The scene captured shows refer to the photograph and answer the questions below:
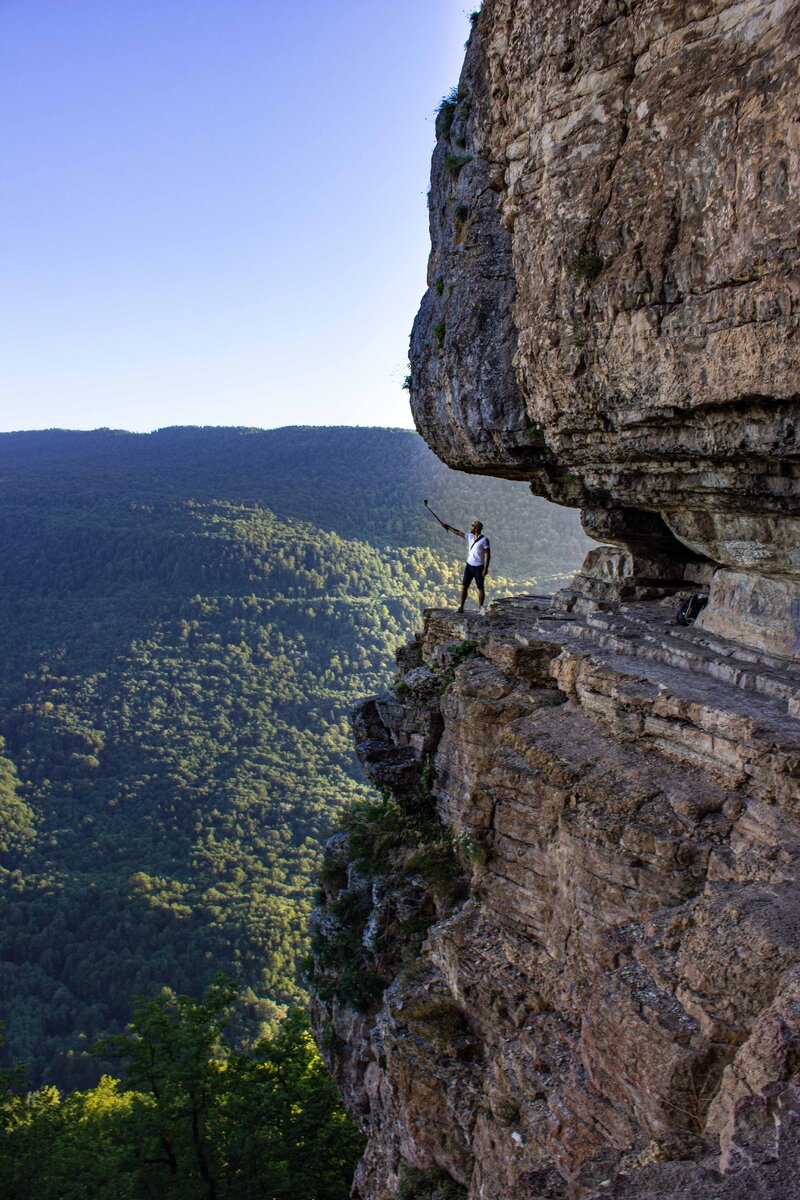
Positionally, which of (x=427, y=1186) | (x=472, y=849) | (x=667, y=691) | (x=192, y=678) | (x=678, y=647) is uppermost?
(x=678, y=647)

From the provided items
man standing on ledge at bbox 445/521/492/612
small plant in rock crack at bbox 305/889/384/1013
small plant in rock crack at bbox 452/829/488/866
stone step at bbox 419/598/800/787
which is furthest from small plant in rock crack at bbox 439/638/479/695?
small plant in rock crack at bbox 305/889/384/1013

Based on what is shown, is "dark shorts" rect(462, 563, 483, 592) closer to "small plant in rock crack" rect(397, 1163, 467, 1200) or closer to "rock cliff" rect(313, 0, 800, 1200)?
"rock cliff" rect(313, 0, 800, 1200)

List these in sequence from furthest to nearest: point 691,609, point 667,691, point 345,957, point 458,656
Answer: point 345,957, point 458,656, point 691,609, point 667,691

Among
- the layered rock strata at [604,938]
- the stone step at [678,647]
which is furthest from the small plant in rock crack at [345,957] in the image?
the stone step at [678,647]

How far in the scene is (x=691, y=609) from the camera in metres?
13.1

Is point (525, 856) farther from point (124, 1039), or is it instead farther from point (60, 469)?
point (60, 469)

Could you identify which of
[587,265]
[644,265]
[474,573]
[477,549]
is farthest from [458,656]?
[644,265]

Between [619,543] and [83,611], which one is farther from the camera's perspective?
[83,611]

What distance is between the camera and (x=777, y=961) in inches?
242

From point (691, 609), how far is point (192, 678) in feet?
293

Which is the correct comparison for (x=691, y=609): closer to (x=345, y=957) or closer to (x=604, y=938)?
(x=604, y=938)

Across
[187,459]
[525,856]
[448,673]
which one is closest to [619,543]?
[448,673]

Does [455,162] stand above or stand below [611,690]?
above

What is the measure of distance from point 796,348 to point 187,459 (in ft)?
534
